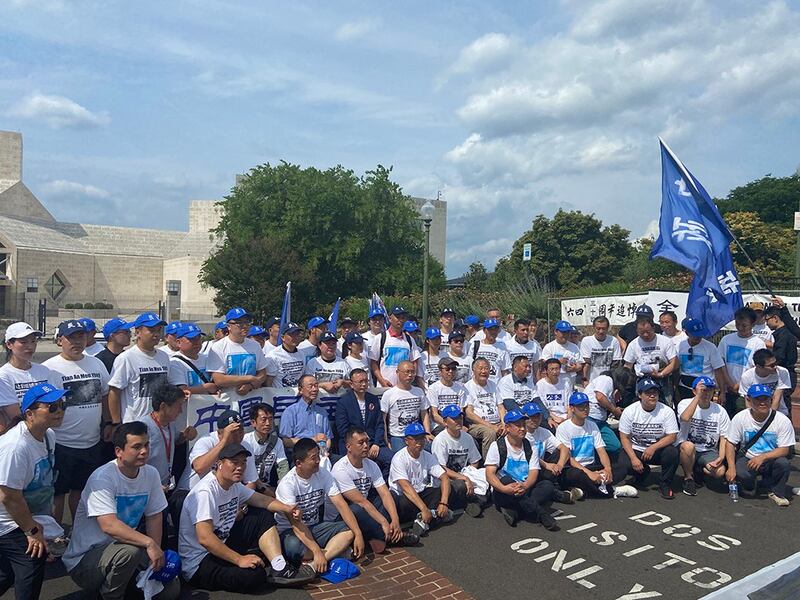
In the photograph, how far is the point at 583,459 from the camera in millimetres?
6949

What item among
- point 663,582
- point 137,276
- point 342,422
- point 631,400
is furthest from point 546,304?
point 137,276

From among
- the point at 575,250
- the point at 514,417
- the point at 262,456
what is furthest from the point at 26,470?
the point at 575,250

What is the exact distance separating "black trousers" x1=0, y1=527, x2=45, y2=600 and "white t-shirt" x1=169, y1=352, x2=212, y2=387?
6.08 feet

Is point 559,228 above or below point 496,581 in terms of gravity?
above

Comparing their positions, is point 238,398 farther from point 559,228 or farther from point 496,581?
point 559,228

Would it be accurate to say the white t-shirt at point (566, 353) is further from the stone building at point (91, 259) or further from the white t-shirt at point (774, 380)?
the stone building at point (91, 259)

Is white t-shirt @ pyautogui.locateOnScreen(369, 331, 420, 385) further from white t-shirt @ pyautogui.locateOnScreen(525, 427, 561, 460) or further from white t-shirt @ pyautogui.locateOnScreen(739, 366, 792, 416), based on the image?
white t-shirt @ pyautogui.locateOnScreen(739, 366, 792, 416)

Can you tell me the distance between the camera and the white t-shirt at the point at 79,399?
16.8ft

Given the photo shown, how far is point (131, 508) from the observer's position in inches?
171

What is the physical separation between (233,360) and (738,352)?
6053 millimetres

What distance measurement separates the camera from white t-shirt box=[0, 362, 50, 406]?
4.79 metres

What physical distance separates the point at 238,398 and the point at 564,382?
3910 mm

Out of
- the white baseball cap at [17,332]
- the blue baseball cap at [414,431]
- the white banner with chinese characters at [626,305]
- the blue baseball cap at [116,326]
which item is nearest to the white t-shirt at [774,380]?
the white banner with chinese characters at [626,305]

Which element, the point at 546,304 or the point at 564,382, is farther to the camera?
the point at 546,304
